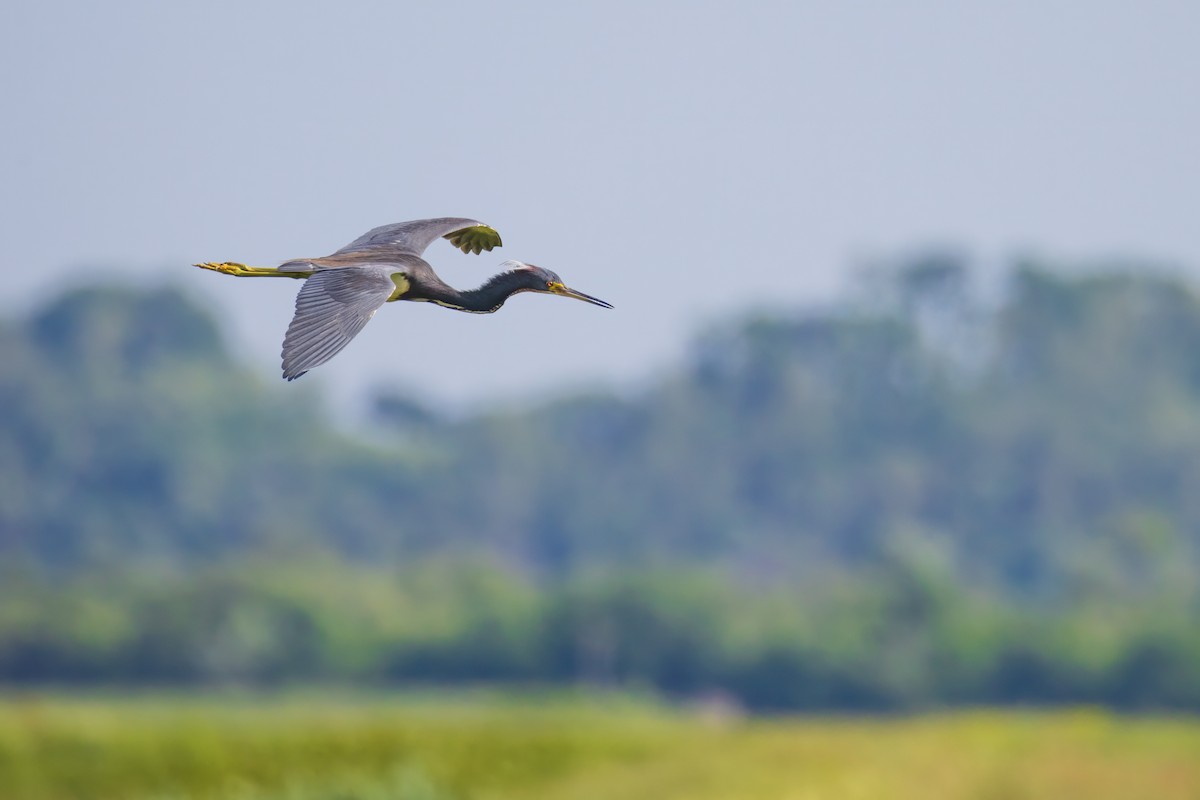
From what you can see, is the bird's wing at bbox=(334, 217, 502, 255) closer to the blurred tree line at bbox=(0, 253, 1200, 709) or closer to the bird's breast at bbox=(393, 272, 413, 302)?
the bird's breast at bbox=(393, 272, 413, 302)

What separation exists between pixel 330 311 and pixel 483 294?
23 centimetres

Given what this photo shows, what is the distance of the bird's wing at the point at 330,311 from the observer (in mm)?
2178

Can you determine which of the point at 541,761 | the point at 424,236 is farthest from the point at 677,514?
the point at 424,236

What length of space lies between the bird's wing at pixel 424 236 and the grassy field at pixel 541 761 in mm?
13325

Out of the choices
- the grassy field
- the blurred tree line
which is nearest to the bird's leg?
the grassy field

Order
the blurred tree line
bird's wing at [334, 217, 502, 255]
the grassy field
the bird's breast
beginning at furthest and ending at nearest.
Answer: the blurred tree line → the grassy field → bird's wing at [334, 217, 502, 255] → the bird's breast

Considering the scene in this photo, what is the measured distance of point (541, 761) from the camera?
64.6 ft

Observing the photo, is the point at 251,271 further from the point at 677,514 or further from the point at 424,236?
the point at 677,514

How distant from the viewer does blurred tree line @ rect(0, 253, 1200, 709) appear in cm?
4144

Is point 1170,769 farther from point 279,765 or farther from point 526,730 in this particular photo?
point 279,765

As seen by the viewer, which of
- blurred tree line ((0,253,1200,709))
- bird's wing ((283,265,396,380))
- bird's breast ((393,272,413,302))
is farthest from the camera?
blurred tree line ((0,253,1200,709))

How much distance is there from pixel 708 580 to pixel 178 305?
3110 centimetres

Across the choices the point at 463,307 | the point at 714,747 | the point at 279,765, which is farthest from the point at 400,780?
the point at 463,307

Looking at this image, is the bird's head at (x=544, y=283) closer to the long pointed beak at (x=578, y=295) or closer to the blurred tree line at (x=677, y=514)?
the long pointed beak at (x=578, y=295)
